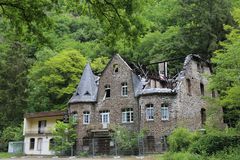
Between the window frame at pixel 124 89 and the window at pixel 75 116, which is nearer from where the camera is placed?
the window frame at pixel 124 89

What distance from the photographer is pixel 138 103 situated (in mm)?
33375

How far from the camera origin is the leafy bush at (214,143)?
18.7 metres

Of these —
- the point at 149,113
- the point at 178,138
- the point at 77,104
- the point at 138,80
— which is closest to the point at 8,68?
the point at 77,104

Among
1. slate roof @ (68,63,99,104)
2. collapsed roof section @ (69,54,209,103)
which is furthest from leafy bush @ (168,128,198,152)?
slate roof @ (68,63,99,104)

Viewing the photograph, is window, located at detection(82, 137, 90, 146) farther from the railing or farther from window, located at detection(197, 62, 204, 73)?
window, located at detection(197, 62, 204, 73)

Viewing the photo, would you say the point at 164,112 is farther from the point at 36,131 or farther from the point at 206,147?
the point at 36,131

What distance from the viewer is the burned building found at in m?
31.5

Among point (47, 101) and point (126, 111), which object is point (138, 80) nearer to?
point (126, 111)

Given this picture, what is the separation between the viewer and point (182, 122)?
103ft

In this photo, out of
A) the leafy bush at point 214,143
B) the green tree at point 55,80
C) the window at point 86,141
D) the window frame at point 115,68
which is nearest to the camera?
the leafy bush at point 214,143

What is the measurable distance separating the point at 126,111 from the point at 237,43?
57.2ft

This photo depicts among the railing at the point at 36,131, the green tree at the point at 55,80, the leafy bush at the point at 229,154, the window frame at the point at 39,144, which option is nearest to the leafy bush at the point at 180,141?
the leafy bush at the point at 229,154

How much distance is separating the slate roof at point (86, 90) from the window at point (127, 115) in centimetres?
372

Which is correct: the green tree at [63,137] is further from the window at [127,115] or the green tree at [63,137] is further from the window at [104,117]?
the window at [127,115]
